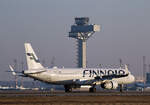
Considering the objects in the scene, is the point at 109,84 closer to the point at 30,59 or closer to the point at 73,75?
the point at 73,75

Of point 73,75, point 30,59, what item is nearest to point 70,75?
point 73,75

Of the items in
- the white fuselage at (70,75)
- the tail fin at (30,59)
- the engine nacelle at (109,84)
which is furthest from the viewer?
the engine nacelle at (109,84)

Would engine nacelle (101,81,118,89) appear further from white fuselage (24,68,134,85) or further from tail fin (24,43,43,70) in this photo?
tail fin (24,43,43,70)

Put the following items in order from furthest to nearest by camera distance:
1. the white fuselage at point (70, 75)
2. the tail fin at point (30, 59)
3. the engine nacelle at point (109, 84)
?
1. the engine nacelle at point (109, 84)
2. the white fuselage at point (70, 75)
3. the tail fin at point (30, 59)

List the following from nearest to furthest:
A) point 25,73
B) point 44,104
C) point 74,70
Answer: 1. point 44,104
2. point 25,73
3. point 74,70

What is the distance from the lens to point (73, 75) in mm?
97875

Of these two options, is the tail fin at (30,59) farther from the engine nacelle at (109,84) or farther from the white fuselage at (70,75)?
the engine nacelle at (109,84)

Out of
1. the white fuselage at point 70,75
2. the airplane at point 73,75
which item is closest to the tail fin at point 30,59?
the airplane at point 73,75

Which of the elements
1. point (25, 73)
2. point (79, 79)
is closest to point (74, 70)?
point (79, 79)

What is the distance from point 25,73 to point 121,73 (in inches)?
817

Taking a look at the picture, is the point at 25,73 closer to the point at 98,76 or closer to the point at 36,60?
the point at 36,60

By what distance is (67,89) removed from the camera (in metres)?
100

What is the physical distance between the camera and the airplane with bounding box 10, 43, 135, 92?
310 feet

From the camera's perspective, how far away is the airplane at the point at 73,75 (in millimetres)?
94625
